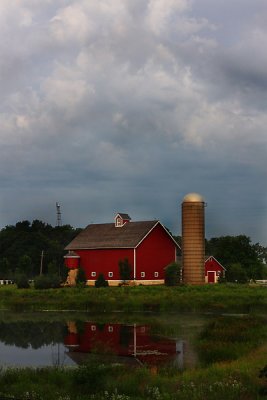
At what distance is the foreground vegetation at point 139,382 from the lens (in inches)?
601

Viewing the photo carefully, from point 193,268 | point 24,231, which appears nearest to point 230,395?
point 193,268

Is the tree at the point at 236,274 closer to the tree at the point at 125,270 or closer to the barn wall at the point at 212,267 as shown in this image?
the barn wall at the point at 212,267

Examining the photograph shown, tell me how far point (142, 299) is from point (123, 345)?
730 inches

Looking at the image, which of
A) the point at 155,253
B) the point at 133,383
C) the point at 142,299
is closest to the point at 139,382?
the point at 133,383

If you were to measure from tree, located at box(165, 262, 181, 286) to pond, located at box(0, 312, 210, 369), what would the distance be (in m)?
18.7

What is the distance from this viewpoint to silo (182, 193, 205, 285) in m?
59.9

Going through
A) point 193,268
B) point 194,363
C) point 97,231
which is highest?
point 97,231

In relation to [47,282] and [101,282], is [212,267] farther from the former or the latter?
[47,282]

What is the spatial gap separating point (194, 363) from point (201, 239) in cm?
3845

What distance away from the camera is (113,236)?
64625mm

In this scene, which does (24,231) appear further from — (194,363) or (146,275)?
(194,363)

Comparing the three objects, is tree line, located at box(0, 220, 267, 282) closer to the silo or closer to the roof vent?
the silo

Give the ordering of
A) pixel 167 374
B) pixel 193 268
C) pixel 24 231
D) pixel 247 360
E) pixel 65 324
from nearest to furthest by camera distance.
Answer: pixel 167 374, pixel 247 360, pixel 65 324, pixel 193 268, pixel 24 231

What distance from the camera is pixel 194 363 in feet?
71.9
